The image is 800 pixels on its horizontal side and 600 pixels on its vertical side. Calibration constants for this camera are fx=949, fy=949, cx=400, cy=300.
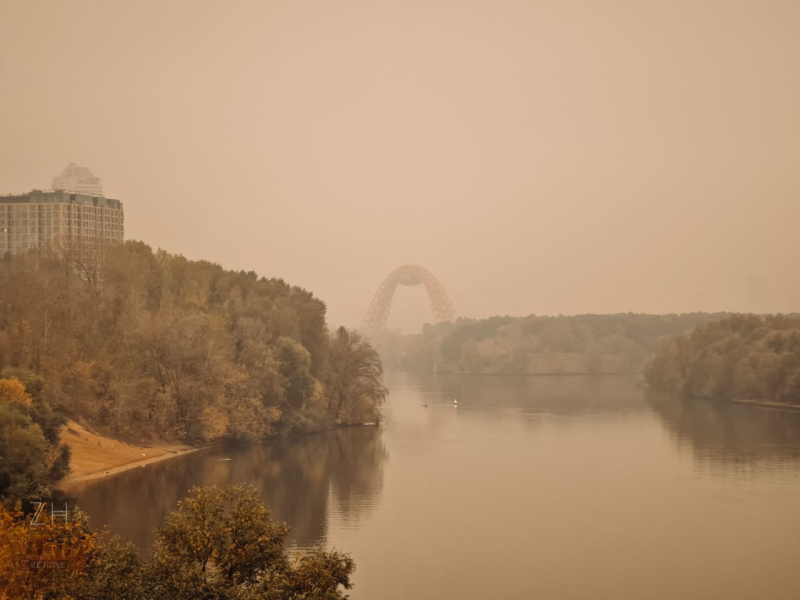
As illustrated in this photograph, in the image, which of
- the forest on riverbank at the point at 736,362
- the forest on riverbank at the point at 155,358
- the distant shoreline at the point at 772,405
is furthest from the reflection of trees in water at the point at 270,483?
the forest on riverbank at the point at 736,362

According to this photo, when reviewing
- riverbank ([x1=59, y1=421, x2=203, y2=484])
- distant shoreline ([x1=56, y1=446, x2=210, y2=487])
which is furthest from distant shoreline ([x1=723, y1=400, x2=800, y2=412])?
riverbank ([x1=59, y1=421, x2=203, y2=484])

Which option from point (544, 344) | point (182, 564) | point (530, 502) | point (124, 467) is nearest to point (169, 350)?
point (124, 467)

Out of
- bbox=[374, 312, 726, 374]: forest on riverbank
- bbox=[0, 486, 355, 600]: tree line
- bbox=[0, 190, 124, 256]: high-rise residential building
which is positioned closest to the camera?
bbox=[0, 486, 355, 600]: tree line

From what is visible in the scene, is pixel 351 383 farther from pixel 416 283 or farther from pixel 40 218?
pixel 416 283

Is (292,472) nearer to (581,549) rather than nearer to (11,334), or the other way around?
(11,334)

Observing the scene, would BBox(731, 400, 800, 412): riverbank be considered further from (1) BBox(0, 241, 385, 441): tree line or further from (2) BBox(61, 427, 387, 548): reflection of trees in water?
(2) BBox(61, 427, 387, 548): reflection of trees in water
